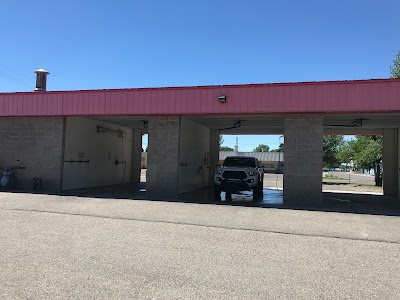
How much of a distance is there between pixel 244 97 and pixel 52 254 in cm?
922

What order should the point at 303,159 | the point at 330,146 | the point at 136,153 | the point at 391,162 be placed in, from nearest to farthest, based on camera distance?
1. the point at 303,159
2. the point at 391,162
3. the point at 136,153
4. the point at 330,146

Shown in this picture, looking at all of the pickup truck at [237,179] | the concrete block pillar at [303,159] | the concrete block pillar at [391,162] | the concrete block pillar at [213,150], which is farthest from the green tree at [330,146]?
the concrete block pillar at [303,159]

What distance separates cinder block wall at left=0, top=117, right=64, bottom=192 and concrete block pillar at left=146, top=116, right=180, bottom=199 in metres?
4.50

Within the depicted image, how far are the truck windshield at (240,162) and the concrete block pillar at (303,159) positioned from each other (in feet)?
9.02

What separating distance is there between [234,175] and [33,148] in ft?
30.9

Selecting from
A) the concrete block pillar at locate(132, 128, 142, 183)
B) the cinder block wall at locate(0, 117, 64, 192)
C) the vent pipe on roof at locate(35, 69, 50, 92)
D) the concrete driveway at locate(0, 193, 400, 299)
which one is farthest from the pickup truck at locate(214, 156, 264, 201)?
the vent pipe on roof at locate(35, 69, 50, 92)

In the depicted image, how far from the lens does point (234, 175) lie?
49.3 ft

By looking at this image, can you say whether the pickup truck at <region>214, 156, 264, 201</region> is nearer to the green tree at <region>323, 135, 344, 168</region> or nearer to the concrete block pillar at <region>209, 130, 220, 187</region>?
→ the concrete block pillar at <region>209, 130, 220, 187</region>

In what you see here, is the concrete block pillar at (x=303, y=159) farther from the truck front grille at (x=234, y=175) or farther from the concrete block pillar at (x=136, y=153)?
the concrete block pillar at (x=136, y=153)

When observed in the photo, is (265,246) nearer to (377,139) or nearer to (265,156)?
(377,139)

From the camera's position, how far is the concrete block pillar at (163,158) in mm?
14555

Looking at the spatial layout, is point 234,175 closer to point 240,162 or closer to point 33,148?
point 240,162

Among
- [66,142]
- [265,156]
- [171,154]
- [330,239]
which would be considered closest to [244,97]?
[171,154]

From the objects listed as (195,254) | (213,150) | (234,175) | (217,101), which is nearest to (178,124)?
(217,101)
